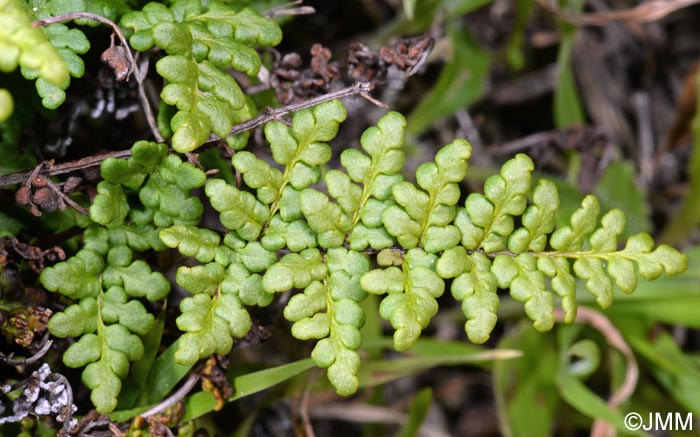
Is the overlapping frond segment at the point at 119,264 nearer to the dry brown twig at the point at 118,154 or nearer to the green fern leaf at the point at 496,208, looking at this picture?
the dry brown twig at the point at 118,154

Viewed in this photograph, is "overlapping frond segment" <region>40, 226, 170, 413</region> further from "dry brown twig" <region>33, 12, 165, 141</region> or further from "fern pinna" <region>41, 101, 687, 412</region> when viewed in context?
"dry brown twig" <region>33, 12, 165, 141</region>

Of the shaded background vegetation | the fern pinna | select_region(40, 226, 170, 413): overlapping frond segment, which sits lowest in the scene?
the shaded background vegetation

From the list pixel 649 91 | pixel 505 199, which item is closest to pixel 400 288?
pixel 505 199

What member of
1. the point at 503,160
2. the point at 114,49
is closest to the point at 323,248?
the point at 114,49

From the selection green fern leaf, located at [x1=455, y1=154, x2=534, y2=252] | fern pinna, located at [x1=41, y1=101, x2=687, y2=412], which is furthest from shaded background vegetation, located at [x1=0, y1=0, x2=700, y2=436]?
green fern leaf, located at [x1=455, y1=154, x2=534, y2=252]

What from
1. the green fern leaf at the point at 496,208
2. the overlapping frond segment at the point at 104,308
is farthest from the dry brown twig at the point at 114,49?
the green fern leaf at the point at 496,208

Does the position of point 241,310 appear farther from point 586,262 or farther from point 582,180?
point 582,180

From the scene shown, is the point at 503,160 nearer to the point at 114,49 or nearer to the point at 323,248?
the point at 323,248
